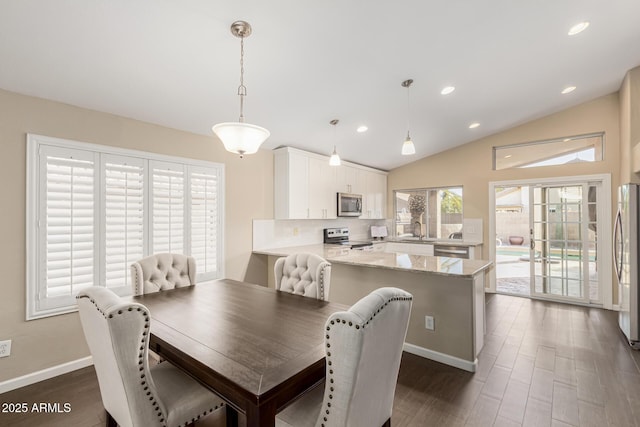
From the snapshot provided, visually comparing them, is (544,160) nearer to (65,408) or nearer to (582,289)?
(582,289)

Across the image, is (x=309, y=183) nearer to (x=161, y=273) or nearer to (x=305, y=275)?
(x=305, y=275)

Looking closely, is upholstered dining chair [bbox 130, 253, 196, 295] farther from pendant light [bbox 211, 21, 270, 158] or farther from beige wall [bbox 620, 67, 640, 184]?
beige wall [bbox 620, 67, 640, 184]

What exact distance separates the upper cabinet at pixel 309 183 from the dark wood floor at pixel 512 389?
2.41 m

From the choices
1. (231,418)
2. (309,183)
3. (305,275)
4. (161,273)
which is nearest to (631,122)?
(309,183)

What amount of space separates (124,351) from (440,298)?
2.45 metres

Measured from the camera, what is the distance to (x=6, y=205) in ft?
7.33

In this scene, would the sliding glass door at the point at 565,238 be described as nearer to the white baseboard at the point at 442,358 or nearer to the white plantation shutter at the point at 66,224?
the white baseboard at the point at 442,358

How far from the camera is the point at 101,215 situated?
2.68m

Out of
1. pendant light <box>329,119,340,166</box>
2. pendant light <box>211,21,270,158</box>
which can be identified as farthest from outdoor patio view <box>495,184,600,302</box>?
pendant light <box>211,21,270,158</box>

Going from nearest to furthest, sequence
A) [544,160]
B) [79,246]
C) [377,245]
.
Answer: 1. [79,246]
2. [544,160]
3. [377,245]

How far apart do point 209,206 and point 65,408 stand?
2.13 m

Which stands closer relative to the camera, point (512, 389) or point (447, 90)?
point (512, 389)

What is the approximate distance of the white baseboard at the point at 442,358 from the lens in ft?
8.28

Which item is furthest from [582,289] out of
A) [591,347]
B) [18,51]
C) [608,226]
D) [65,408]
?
[18,51]
